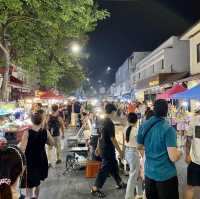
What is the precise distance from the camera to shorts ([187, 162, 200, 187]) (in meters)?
6.66

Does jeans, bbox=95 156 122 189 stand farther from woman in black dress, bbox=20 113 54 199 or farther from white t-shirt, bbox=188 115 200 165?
white t-shirt, bbox=188 115 200 165

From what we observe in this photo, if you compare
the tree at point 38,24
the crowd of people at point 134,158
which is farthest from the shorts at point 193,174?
the tree at point 38,24

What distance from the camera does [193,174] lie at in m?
6.71

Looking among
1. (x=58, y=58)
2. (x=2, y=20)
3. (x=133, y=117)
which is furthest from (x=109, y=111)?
(x=58, y=58)

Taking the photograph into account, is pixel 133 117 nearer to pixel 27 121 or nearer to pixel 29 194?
pixel 29 194

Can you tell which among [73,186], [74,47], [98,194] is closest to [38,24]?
[73,186]

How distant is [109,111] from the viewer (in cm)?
846

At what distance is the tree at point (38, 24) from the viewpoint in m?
14.2

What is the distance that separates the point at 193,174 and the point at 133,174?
1.40m

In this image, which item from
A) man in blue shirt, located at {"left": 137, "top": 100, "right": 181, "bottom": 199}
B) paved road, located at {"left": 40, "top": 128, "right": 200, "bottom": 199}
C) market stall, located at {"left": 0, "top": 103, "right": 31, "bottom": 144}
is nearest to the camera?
man in blue shirt, located at {"left": 137, "top": 100, "right": 181, "bottom": 199}

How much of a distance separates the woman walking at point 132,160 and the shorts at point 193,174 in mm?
1263

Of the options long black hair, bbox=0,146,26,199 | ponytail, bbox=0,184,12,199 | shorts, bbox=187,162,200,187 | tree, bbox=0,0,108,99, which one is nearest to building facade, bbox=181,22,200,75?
tree, bbox=0,0,108,99

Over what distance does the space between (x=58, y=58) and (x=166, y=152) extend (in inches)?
863

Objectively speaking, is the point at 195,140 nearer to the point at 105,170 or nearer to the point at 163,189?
the point at 163,189
